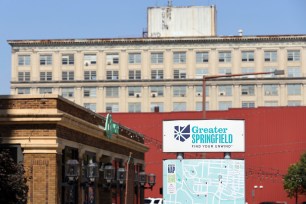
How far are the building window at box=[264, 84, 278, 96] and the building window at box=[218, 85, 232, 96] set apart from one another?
5564mm

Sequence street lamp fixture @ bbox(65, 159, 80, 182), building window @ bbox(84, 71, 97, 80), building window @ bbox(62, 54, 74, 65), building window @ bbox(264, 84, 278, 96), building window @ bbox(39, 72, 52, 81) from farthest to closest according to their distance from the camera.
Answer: building window @ bbox(39, 72, 52, 81), building window @ bbox(62, 54, 74, 65), building window @ bbox(84, 71, 97, 80), building window @ bbox(264, 84, 278, 96), street lamp fixture @ bbox(65, 159, 80, 182)

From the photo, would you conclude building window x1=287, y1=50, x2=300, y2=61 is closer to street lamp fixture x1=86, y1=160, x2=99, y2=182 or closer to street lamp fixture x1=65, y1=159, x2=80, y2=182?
street lamp fixture x1=86, y1=160, x2=99, y2=182

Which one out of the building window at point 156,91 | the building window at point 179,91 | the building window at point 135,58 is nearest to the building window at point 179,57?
the building window at point 179,91

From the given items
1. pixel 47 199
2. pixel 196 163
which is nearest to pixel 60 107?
pixel 47 199

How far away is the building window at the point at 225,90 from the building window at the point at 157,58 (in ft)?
33.1

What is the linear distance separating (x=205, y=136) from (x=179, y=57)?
90574 millimetres

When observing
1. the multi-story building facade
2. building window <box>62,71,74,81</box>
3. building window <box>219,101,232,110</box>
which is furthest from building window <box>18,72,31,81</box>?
building window <box>219,101,232,110</box>

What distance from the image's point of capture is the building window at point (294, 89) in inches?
4998

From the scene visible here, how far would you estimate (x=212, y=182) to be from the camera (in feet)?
118

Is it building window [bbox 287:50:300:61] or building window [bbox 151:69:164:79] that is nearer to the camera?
building window [bbox 287:50:300:61]

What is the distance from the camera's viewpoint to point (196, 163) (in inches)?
1427

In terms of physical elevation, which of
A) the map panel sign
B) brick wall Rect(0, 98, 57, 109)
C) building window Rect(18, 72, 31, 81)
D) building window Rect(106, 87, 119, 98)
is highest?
building window Rect(18, 72, 31, 81)

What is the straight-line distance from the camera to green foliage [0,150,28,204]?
70.9ft

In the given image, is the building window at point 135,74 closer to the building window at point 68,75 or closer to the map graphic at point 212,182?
the building window at point 68,75
